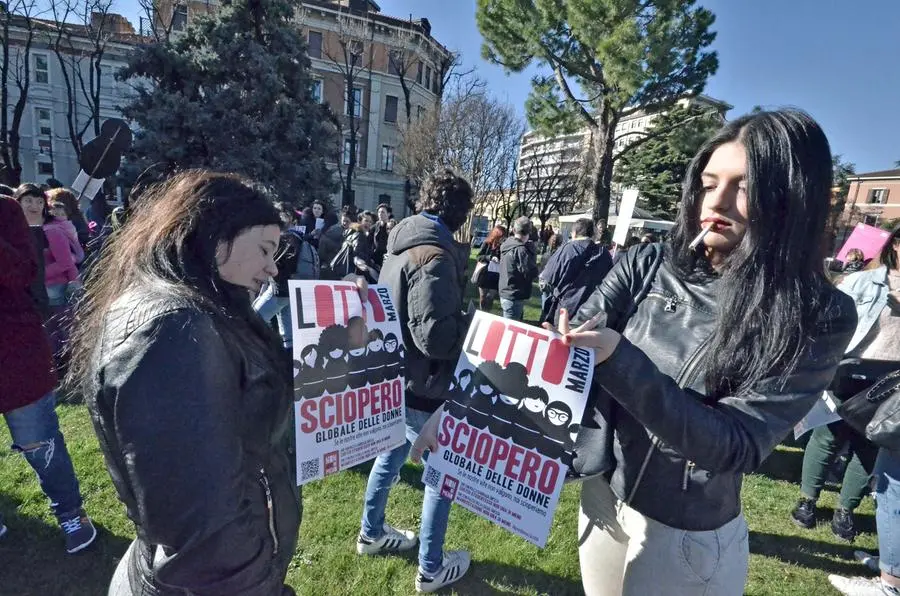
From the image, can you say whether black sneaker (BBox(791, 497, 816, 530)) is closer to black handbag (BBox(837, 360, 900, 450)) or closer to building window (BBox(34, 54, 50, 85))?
black handbag (BBox(837, 360, 900, 450))

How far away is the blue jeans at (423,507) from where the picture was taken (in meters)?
2.54

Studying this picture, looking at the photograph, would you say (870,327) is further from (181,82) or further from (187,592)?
(181,82)

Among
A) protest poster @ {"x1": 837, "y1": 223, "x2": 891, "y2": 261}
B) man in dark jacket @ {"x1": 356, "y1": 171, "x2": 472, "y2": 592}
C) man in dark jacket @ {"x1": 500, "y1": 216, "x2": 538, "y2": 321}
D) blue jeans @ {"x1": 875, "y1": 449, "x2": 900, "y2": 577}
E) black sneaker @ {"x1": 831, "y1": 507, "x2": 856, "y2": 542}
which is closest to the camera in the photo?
man in dark jacket @ {"x1": 356, "y1": 171, "x2": 472, "y2": 592}

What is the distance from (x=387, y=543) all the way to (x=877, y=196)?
76218 mm

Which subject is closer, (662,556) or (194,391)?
(194,391)

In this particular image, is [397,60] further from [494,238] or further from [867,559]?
[867,559]

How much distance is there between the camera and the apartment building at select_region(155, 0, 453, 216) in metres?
34.0

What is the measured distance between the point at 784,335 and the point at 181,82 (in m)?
18.4

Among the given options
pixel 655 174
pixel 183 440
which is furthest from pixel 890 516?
pixel 655 174

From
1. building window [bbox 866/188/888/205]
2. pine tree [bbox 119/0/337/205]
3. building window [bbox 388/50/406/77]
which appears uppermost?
building window [bbox 388/50/406/77]

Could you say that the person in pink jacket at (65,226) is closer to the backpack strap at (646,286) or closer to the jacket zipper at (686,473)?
the backpack strap at (646,286)

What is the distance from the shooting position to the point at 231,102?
15195 millimetres

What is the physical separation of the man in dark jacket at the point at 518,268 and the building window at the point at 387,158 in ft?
107

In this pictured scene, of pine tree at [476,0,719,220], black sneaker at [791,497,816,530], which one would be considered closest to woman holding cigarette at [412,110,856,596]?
black sneaker at [791,497,816,530]
